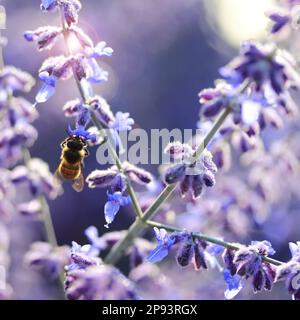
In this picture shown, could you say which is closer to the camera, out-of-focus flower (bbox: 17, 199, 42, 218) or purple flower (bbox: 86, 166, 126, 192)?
purple flower (bbox: 86, 166, 126, 192)

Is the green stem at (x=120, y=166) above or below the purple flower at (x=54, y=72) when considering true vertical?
below

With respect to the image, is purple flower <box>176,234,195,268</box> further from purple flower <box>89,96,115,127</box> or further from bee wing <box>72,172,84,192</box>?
bee wing <box>72,172,84,192</box>

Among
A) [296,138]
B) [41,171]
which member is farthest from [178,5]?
[41,171]

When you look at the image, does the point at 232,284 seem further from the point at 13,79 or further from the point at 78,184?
the point at 13,79

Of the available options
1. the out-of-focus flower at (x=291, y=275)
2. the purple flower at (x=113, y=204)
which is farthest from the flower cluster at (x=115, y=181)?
the out-of-focus flower at (x=291, y=275)

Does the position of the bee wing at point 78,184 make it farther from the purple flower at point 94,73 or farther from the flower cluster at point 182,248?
the flower cluster at point 182,248

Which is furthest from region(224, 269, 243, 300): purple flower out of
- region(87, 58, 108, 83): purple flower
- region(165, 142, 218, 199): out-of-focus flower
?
Answer: region(87, 58, 108, 83): purple flower

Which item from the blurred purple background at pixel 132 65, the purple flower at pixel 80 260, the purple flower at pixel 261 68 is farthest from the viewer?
the blurred purple background at pixel 132 65

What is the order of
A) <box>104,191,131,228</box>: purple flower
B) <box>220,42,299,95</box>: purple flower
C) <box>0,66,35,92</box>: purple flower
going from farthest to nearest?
<box>0,66,35,92</box>: purple flower → <box>104,191,131,228</box>: purple flower → <box>220,42,299,95</box>: purple flower
